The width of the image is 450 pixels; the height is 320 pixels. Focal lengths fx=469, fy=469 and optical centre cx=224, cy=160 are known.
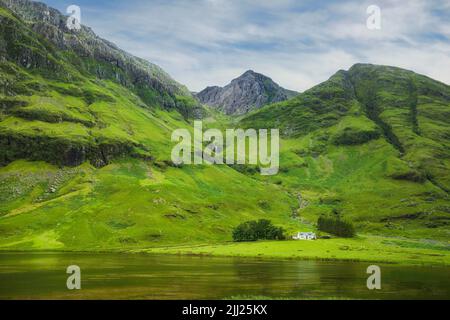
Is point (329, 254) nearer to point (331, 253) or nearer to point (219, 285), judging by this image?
point (331, 253)

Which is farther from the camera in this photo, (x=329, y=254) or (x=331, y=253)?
(x=331, y=253)

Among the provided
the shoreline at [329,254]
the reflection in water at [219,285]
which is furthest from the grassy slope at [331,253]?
the reflection in water at [219,285]

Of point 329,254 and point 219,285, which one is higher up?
point 219,285

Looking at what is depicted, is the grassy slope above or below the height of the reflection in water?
below

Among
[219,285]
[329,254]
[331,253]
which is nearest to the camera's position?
[219,285]

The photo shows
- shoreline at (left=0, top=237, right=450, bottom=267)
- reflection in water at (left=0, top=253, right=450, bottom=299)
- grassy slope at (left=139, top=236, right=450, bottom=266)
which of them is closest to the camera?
reflection in water at (left=0, top=253, right=450, bottom=299)

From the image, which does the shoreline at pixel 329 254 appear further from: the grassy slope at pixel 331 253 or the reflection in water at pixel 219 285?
the reflection in water at pixel 219 285

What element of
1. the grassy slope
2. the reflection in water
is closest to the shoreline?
the grassy slope

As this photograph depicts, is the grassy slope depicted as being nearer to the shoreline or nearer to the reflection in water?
the shoreline

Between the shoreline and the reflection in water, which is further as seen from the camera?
the shoreline

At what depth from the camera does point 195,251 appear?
640 feet

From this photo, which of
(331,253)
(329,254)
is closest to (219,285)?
(329,254)

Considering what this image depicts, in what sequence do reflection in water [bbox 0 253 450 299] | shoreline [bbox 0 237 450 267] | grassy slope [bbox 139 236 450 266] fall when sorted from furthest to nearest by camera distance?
grassy slope [bbox 139 236 450 266]
shoreline [bbox 0 237 450 267]
reflection in water [bbox 0 253 450 299]
